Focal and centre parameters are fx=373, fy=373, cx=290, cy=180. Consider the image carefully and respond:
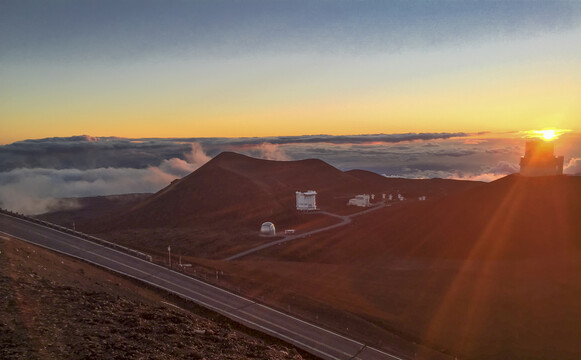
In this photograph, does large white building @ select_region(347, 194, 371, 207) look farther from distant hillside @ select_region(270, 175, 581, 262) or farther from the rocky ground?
the rocky ground

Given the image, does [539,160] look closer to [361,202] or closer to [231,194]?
[361,202]

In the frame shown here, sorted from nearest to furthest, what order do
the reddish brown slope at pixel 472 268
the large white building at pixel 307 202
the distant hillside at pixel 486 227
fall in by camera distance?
the reddish brown slope at pixel 472 268, the distant hillside at pixel 486 227, the large white building at pixel 307 202

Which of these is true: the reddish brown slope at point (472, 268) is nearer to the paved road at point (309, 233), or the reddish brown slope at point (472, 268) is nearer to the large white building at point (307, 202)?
the paved road at point (309, 233)

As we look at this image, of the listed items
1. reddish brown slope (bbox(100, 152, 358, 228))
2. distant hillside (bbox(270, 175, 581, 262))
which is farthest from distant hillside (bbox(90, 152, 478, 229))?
distant hillside (bbox(270, 175, 581, 262))

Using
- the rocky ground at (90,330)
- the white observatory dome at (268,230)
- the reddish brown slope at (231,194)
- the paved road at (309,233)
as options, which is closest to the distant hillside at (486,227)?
the paved road at (309,233)

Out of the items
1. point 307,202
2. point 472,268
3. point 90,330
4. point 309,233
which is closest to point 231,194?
point 307,202

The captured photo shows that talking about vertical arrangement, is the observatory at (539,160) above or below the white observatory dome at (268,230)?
above

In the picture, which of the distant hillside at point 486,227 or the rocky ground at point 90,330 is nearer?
the rocky ground at point 90,330

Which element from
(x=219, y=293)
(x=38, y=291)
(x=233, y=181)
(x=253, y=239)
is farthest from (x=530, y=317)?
(x=233, y=181)
